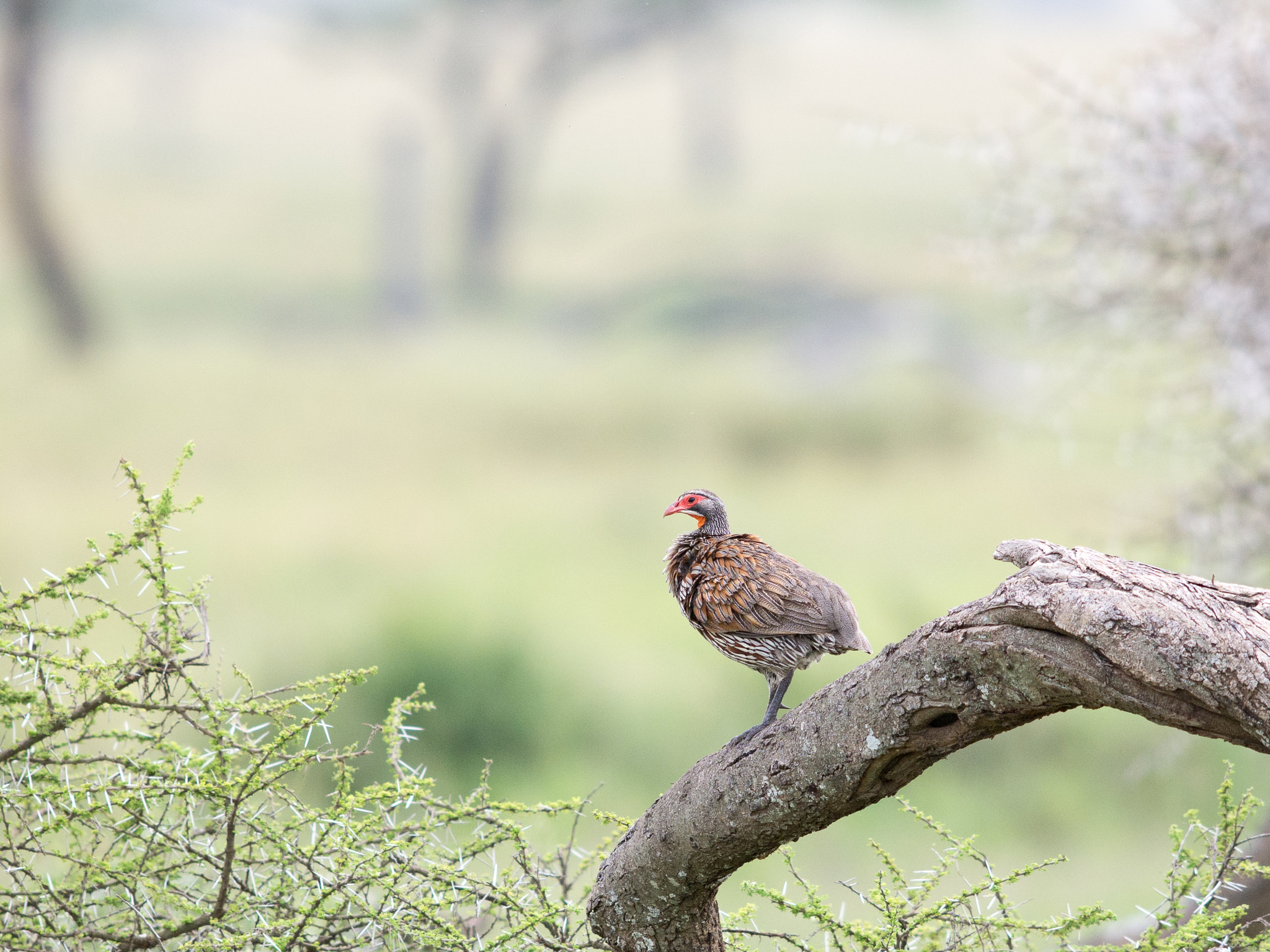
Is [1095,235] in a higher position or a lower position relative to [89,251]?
lower

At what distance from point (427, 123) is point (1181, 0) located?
4218mm

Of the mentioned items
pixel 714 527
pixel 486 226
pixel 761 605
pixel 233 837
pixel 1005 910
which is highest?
pixel 486 226

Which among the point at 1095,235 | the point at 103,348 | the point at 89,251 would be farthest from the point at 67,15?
the point at 1095,235

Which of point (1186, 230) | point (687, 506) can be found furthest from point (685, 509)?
point (1186, 230)

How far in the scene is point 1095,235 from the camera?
392 centimetres

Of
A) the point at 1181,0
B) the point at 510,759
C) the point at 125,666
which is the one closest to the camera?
the point at 125,666

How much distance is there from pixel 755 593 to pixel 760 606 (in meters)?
0.02

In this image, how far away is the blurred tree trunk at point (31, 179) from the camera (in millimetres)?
6055

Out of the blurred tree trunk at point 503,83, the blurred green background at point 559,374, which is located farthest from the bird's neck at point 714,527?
the blurred tree trunk at point 503,83

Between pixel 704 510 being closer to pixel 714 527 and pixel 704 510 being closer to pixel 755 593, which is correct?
pixel 714 527

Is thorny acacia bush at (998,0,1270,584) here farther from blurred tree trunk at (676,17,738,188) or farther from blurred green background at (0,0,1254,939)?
blurred tree trunk at (676,17,738,188)

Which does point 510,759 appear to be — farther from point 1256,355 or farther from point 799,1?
point 799,1

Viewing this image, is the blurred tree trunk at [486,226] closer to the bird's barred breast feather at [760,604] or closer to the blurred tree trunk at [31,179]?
the blurred tree trunk at [31,179]

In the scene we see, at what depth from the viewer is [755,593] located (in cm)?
177
